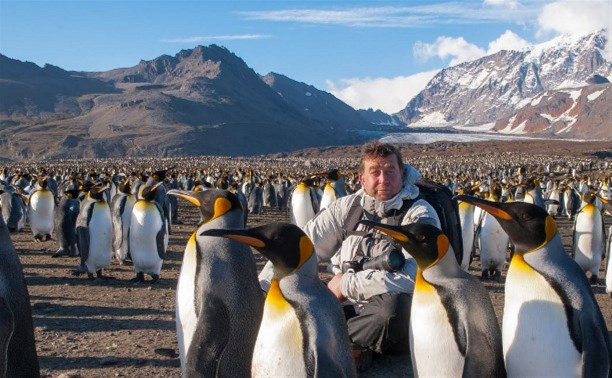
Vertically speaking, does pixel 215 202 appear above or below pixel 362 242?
above

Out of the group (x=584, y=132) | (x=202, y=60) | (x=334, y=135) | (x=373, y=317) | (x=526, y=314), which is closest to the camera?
(x=526, y=314)

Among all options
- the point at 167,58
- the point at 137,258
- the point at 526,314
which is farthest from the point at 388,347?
the point at 167,58

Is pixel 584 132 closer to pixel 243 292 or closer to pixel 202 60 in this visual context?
pixel 202 60

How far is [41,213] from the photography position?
423 inches

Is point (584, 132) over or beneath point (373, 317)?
over

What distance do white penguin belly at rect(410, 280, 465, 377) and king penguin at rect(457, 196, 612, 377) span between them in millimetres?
291

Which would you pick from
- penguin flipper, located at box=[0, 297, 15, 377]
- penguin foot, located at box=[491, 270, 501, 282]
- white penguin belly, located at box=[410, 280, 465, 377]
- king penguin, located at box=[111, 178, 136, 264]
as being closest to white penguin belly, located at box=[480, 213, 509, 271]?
penguin foot, located at box=[491, 270, 501, 282]

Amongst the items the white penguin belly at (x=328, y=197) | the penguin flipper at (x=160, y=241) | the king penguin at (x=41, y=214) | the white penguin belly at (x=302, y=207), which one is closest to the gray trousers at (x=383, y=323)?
the penguin flipper at (x=160, y=241)

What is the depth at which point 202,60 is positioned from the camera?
6093 inches

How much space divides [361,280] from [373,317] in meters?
0.22

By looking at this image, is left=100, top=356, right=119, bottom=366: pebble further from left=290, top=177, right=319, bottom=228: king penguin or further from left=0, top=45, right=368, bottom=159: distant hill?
left=0, top=45, right=368, bottom=159: distant hill

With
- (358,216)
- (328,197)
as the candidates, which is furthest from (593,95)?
(358,216)

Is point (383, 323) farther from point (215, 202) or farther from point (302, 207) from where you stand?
point (302, 207)

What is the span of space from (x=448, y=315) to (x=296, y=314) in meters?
0.67
